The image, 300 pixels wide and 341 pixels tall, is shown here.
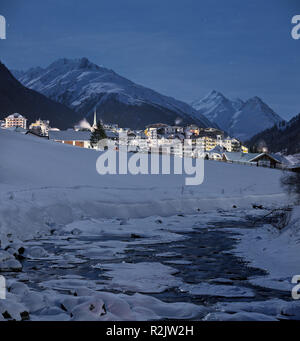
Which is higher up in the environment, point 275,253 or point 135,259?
point 275,253

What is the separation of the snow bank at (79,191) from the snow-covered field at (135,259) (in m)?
0.13

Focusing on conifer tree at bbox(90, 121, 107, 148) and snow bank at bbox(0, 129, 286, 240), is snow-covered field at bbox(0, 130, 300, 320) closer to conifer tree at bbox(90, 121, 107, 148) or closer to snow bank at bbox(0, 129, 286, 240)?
A: snow bank at bbox(0, 129, 286, 240)

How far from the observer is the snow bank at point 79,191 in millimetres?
21688

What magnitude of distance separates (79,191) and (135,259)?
16604mm

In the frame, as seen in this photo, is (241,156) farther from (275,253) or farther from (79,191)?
(275,253)

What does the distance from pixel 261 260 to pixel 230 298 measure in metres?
4.94

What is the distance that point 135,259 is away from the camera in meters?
14.9

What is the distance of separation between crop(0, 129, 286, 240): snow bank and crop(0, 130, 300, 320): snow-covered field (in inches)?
5.2

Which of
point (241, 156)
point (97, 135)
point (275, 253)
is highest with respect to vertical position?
point (97, 135)

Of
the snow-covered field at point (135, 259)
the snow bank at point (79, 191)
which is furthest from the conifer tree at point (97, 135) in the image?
the snow-covered field at point (135, 259)

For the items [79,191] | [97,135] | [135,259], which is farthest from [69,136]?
[135,259]

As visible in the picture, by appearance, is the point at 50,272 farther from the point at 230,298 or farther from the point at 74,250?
the point at 230,298

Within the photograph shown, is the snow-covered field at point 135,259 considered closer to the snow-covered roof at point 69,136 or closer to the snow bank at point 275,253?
the snow bank at point 275,253
